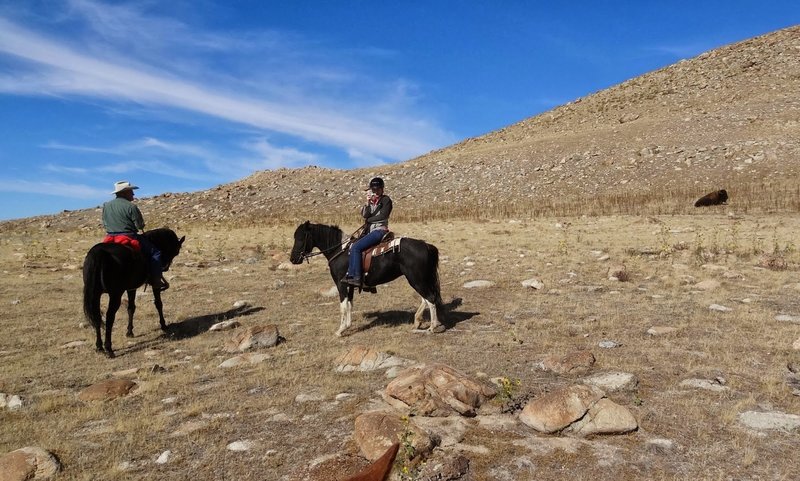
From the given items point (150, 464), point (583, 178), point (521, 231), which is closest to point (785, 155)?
Answer: point (583, 178)

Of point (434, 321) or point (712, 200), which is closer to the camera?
point (434, 321)

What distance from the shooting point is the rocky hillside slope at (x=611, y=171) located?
29484 millimetres

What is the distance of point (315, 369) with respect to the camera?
7.20 m

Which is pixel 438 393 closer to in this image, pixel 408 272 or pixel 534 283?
pixel 408 272

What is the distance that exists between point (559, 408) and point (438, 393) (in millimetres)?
1230

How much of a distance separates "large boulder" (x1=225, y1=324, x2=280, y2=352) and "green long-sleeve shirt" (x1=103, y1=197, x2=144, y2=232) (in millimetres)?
3006

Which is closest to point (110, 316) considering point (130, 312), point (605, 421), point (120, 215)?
point (130, 312)

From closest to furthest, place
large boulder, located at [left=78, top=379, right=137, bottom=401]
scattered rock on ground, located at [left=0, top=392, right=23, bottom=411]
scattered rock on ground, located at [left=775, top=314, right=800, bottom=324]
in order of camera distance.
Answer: scattered rock on ground, located at [left=0, top=392, right=23, bottom=411] < large boulder, located at [left=78, top=379, right=137, bottom=401] < scattered rock on ground, located at [left=775, top=314, right=800, bottom=324]

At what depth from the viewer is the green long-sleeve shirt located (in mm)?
9492

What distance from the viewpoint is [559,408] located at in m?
4.92

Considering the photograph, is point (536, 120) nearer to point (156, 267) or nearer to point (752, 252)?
point (752, 252)

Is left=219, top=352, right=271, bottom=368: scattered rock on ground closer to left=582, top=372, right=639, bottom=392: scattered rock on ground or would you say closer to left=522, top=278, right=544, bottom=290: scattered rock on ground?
left=582, top=372, right=639, bottom=392: scattered rock on ground

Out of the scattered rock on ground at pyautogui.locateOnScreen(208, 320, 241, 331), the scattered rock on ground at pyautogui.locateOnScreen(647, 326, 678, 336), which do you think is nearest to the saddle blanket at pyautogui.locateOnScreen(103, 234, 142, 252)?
the scattered rock on ground at pyautogui.locateOnScreen(208, 320, 241, 331)

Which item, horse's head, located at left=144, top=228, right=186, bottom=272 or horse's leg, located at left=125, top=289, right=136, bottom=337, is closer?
horse's leg, located at left=125, top=289, right=136, bottom=337
